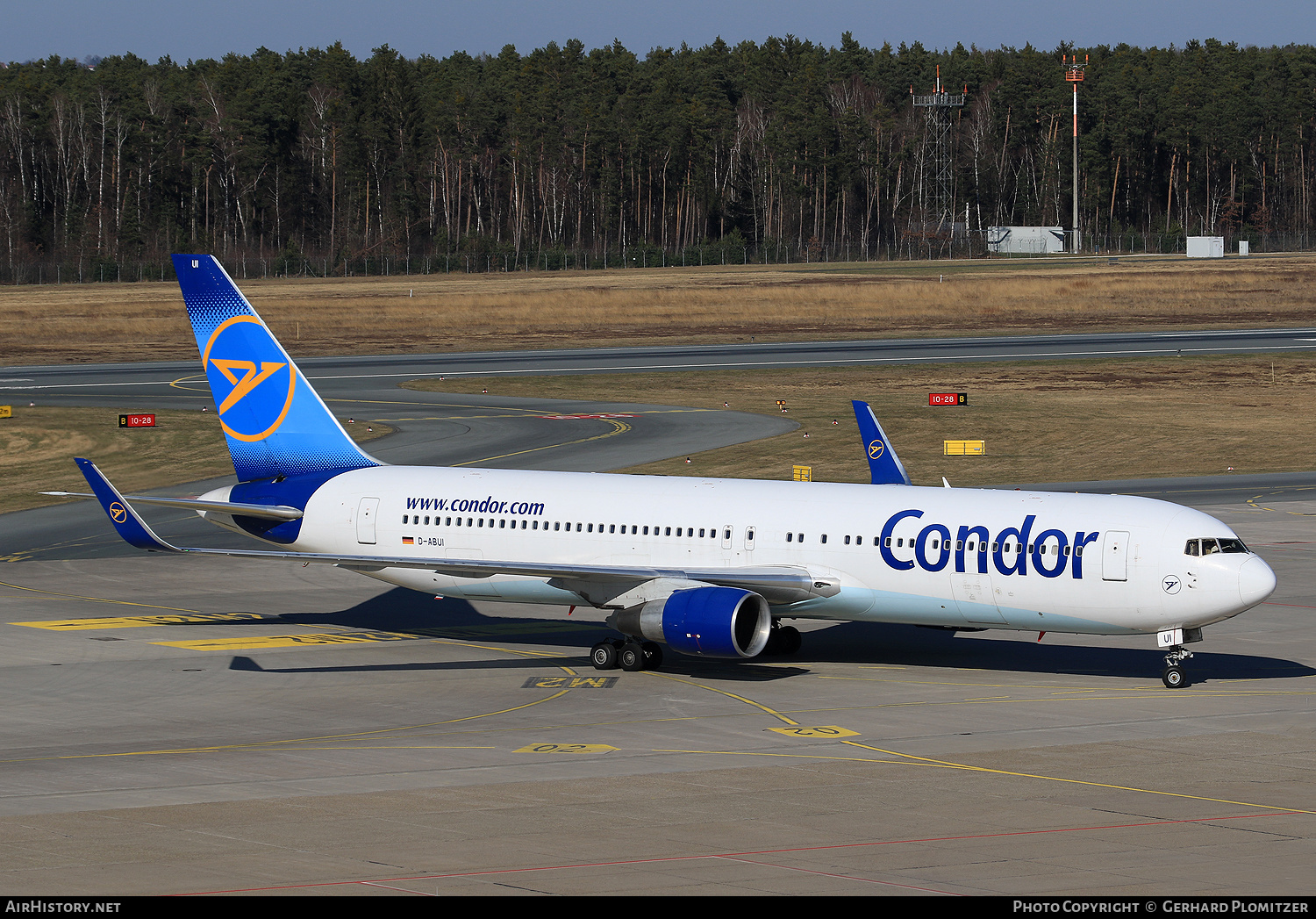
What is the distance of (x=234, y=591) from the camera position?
156 feet

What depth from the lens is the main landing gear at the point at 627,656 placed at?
36656mm

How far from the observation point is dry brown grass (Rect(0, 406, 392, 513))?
219 feet

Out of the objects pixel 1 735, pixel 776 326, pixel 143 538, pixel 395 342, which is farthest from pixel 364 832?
pixel 776 326

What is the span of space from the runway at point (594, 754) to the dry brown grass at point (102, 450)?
18.6m

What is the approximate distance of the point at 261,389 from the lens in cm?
4141

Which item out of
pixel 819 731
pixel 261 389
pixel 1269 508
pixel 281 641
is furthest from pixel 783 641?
pixel 1269 508

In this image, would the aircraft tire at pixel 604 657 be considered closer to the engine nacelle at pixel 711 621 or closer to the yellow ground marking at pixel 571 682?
the yellow ground marking at pixel 571 682

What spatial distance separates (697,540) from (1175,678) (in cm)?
1134

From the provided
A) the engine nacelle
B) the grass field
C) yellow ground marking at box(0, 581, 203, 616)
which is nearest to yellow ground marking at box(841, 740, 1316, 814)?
the engine nacelle

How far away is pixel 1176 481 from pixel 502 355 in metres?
63.8

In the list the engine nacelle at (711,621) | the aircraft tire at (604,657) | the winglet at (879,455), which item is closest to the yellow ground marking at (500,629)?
the aircraft tire at (604,657)

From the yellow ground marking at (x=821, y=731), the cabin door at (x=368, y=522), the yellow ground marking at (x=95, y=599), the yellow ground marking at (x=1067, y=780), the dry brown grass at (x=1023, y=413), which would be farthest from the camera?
the dry brown grass at (x=1023, y=413)

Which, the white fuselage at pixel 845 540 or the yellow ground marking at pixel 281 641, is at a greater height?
the white fuselage at pixel 845 540

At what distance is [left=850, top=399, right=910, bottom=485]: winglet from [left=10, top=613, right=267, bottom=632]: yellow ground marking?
1780cm
